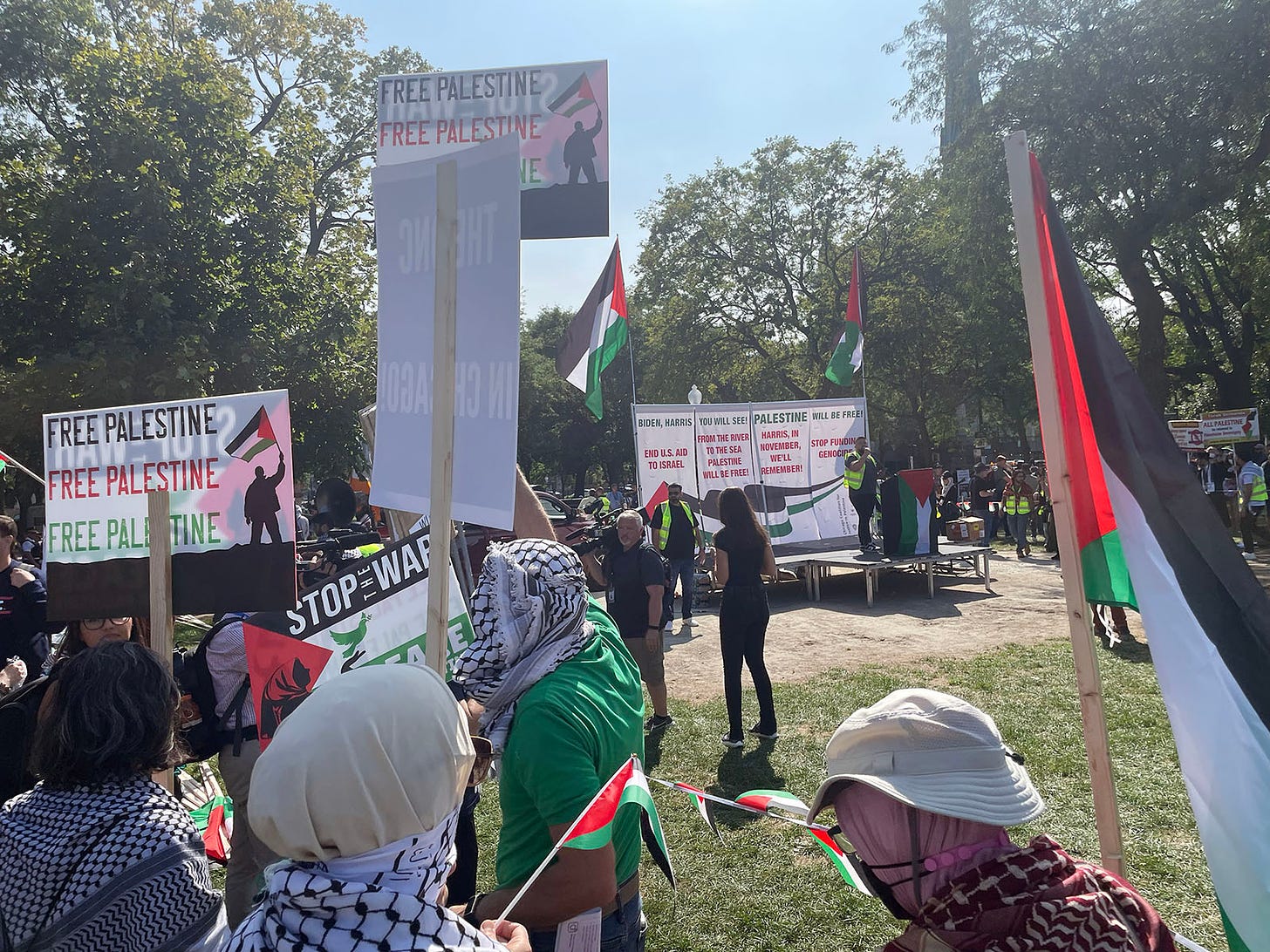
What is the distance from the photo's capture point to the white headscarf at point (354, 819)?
1.27 m

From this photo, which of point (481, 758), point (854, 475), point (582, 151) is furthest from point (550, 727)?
point (854, 475)

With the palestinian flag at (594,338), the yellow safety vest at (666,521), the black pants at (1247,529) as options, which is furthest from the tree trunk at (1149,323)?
the palestinian flag at (594,338)

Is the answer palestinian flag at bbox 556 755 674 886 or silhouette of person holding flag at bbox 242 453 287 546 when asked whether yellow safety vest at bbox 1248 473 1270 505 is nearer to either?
silhouette of person holding flag at bbox 242 453 287 546

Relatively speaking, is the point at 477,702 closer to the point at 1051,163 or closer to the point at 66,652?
the point at 66,652

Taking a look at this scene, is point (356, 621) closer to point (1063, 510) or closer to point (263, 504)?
point (263, 504)

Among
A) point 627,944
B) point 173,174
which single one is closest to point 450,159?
point 627,944

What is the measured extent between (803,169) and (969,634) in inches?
990

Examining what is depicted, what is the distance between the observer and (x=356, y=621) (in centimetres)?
382

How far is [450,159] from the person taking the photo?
2375mm

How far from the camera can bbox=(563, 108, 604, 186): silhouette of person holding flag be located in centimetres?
436

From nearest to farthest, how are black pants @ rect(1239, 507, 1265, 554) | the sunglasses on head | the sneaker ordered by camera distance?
the sunglasses on head, the sneaker, black pants @ rect(1239, 507, 1265, 554)

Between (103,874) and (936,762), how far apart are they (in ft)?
5.99

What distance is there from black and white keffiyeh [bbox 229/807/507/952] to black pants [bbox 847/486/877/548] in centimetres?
1418

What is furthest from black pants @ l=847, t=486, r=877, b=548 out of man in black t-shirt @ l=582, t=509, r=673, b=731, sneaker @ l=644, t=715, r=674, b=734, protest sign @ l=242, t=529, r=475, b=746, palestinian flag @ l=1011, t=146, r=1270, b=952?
palestinian flag @ l=1011, t=146, r=1270, b=952
